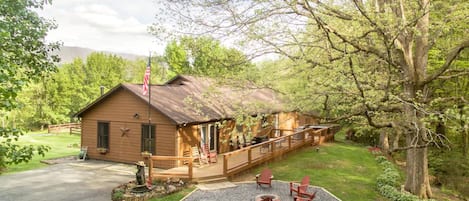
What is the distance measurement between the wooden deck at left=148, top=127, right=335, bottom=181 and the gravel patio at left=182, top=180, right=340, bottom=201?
112 centimetres

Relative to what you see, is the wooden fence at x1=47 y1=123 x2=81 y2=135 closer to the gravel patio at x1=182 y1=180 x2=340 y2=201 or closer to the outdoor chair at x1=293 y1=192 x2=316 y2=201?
the gravel patio at x1=182 y1=180 x2=340 y2=201

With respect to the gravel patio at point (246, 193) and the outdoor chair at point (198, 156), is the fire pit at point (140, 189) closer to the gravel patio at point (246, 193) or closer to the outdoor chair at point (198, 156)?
the gravel patio at point (246, 193)

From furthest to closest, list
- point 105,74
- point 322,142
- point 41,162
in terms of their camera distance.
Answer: point 105,74 < point 322,142 < point 41,162

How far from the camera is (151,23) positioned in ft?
35.2

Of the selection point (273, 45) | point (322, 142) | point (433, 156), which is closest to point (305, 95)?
point (273, 45)

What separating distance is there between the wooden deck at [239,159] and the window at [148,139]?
89cm

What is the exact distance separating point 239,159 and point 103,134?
7569 millimetres

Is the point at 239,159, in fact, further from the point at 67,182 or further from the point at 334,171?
the point at 67,182

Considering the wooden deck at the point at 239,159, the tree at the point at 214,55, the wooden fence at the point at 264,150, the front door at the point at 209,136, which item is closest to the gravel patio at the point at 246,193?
the wooden deck at the point at 239,159

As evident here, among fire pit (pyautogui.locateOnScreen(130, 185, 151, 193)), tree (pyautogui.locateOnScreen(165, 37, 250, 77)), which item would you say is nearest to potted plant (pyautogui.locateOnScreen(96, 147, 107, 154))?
fire pit (pyautogui.locateOnScreen(130, 185, 151, 193))

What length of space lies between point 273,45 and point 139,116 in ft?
28.0

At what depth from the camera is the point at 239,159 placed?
15.7m

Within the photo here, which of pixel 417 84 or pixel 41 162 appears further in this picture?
pixel 41 162

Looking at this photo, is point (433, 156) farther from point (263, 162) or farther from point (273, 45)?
point (273, 45)
